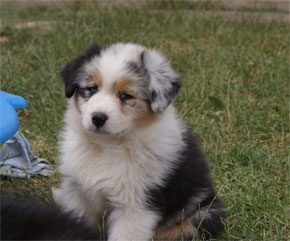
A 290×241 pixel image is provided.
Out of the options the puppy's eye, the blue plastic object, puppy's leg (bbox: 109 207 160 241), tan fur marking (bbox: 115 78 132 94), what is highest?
tan fur marking (bbox: 115 78 132 94)

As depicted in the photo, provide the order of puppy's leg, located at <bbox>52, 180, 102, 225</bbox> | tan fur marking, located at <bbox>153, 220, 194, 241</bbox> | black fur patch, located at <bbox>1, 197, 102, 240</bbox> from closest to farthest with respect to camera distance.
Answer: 1. black fur patch, located at <bbox>1, 197, 102, 240</bbox>
2. tan fur marking, located at <bbox>153, 220, 194, 241</bbox>
3. puppy's leg, located at <bbox>52, 180, 102, 225</bbox>

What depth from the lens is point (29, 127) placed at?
484cm

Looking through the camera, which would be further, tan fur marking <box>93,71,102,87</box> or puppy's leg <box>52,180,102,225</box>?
puppy's leg <box>52,180,102,225</box>

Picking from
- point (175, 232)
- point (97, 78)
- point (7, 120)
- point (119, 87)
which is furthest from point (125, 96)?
point (175, 232)

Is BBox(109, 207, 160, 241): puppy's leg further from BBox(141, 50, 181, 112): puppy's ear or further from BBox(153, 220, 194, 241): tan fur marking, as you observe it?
BBox(141, 50, 181, 112): puppy's ear

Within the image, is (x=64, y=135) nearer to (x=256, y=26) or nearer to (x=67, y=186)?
(x=67, y=186)

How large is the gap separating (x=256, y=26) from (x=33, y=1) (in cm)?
429

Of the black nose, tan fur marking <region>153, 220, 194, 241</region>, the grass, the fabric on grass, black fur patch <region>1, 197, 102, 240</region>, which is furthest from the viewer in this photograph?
the fabric on grass

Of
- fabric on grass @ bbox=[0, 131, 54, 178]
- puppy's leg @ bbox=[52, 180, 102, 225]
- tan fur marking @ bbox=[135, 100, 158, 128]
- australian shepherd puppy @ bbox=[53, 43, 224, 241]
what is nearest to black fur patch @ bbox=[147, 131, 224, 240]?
australian shepherd puppy @ bbox=[53, 43, 224, 241]

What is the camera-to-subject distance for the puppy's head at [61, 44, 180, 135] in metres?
2.91

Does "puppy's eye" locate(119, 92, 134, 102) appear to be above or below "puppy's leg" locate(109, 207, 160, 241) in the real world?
above

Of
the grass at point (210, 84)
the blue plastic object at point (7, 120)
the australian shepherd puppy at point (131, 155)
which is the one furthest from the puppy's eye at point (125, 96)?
the grass at point (210, 84)

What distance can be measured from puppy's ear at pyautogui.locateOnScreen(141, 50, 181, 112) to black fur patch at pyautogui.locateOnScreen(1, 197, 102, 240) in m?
1.04

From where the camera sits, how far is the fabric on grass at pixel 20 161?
153 inches
